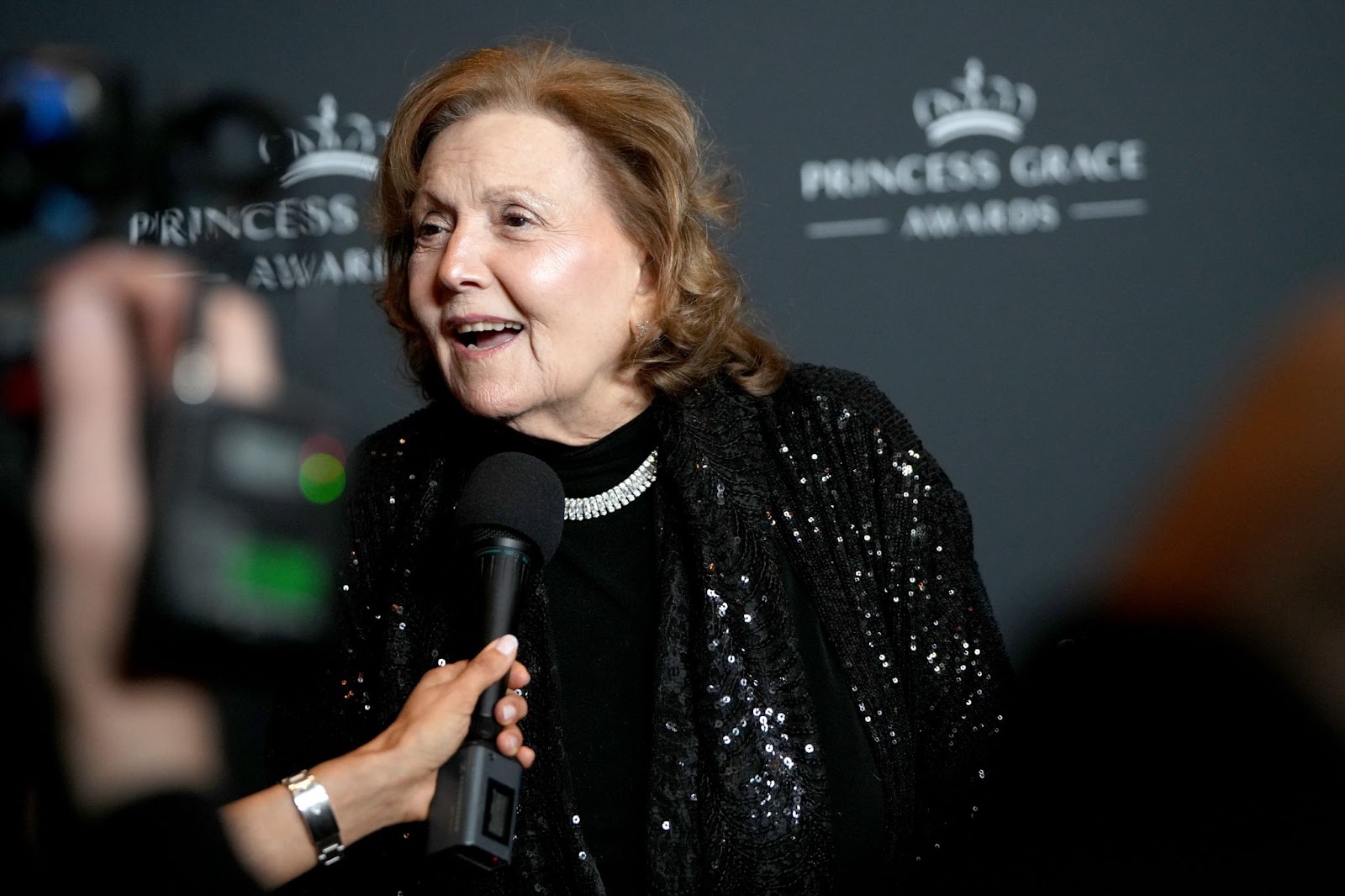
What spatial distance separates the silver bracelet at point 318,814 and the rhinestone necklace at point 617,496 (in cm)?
53

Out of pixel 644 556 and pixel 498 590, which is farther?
pixel 644 556

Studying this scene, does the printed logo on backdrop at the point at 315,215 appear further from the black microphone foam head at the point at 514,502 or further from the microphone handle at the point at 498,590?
the microphone handle at the point at 498,590

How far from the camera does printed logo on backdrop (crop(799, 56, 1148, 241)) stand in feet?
7.67

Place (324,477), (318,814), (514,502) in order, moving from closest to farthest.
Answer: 1. (318,814)
2. (514,502)
3. (324,477)

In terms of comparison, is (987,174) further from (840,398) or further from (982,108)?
(840,398)

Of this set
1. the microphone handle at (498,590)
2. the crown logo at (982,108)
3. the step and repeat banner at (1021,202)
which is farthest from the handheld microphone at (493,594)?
the crown logo at (982,108)

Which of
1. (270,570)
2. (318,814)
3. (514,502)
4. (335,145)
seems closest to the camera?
(270,570)

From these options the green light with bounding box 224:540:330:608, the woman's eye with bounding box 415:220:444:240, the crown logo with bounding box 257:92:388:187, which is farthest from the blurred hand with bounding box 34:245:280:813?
the crown logo with bounding box 257:92:388:187

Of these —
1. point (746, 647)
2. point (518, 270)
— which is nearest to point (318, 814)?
point (746, 647)

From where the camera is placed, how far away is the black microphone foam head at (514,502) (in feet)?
4.13

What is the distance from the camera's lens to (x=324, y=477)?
4.72 feet

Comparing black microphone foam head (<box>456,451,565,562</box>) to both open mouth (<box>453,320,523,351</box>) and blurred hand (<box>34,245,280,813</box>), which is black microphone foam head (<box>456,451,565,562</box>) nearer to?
open mouth (<box>453,320,523,351</box>)

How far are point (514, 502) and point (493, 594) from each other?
12cm

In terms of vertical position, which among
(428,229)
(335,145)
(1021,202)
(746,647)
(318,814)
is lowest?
(318,814)
